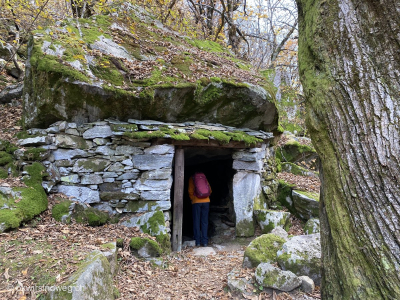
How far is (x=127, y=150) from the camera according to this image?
4.75 meters

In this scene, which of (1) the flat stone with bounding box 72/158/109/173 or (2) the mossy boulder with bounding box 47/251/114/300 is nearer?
(2) the mossy boulder with bounding box 47/251/114/300

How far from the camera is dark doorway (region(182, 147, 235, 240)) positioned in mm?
6555

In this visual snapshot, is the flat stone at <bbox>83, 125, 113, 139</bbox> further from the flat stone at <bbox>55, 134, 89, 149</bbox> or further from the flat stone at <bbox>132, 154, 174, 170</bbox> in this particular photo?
the flat stone at <bbox>132, 154, 174, 170</bbox>

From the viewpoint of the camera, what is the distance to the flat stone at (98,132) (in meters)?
4.61

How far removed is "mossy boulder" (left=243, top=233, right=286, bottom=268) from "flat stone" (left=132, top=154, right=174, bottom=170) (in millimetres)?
2085

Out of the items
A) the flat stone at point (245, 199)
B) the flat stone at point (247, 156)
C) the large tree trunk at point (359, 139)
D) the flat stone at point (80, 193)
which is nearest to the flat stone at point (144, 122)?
the flat stone at point (80, 193)

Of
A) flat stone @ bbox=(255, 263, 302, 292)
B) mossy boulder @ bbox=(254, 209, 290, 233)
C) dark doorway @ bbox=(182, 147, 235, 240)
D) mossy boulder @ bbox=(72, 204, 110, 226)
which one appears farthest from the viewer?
dark doorway @ bbox=(182, 147, 235, 240)

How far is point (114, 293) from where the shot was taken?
9.97 feet

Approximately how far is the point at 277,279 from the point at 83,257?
2277 mm

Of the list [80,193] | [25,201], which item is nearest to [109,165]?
[80,193]

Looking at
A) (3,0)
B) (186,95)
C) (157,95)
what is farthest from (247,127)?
(3,0)

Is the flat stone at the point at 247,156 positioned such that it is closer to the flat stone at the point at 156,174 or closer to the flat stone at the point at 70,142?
the flat stone at the point at 156,174

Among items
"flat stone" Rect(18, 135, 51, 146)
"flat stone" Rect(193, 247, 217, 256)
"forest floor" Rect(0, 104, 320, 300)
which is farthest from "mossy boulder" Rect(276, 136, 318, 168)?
"flat stone" Rect(18, 135, 51, 146)

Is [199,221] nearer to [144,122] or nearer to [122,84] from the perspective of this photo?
[144,122]
